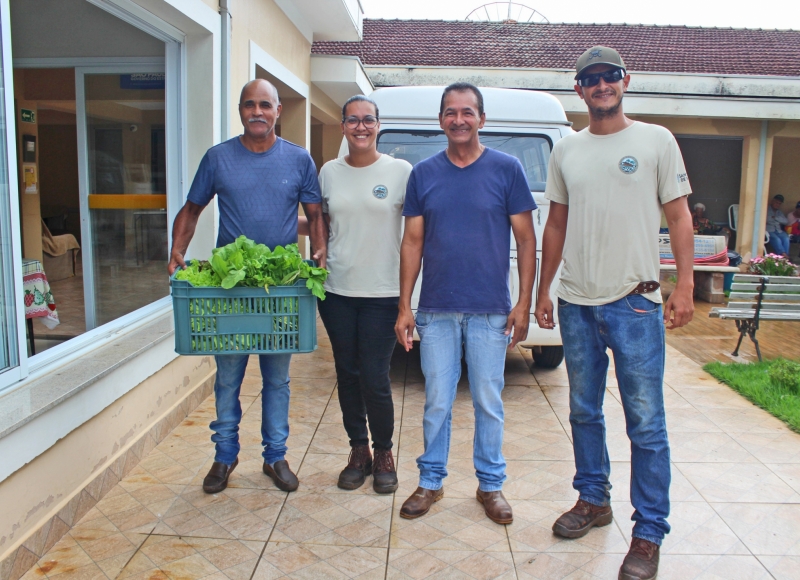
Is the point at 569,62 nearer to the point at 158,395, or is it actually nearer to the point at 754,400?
the point at 754,400

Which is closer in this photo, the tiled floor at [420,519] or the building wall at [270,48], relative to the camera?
the tiled floor at [420,519]

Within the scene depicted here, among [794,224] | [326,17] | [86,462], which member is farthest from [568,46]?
[86,462]

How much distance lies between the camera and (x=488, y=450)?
352 cm

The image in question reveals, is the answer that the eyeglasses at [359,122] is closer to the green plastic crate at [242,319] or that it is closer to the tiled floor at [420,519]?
the green plastic crate at [242,319]

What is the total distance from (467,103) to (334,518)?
210 centimetres

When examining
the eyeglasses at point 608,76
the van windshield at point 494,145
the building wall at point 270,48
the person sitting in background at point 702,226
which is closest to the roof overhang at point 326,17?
the building wall at point 270,48

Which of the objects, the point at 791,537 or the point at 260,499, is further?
the point at 260,499

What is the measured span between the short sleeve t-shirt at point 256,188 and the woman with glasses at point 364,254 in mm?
158

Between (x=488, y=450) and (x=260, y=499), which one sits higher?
(x=488, y=450)

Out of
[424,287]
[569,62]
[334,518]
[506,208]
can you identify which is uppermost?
[569,62]

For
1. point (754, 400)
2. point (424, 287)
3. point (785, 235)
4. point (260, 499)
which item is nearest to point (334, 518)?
point (260, 499)

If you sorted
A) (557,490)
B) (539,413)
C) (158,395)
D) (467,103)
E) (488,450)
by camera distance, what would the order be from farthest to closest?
(539,413) → (158,395) → (557,490) → (488,450) → (467,103)

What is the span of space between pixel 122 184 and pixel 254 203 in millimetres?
2704

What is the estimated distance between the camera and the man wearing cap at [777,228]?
1509 cm
